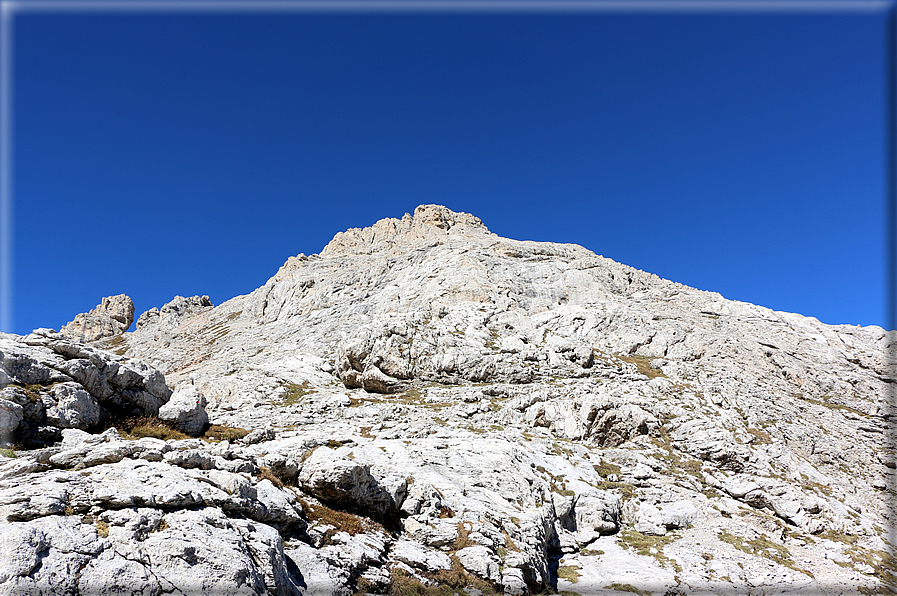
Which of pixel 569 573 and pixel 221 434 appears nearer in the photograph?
pixel 569 573

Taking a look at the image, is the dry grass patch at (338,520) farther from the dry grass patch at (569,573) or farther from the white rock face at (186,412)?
the white rock face at (186,412)

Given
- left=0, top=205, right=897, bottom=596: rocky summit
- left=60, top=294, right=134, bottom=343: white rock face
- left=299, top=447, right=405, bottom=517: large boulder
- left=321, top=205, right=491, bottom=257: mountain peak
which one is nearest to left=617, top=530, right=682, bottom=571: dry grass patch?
left=0, top=205, right=897, bottom=596: rocky summit

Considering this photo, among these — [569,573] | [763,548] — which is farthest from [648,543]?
[569,573]

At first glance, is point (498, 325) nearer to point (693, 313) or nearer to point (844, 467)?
point (693, 313)

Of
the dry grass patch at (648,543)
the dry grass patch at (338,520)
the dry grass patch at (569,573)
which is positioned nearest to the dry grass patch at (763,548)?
the dry grass patch at (648,543)

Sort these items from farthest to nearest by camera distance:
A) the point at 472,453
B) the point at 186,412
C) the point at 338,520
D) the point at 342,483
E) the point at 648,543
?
the point at 472,453
the point at 648,543
the point at 186,412
the point at 342,483
the point at 338,520

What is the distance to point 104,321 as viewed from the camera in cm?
12800

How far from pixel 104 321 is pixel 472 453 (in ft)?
477

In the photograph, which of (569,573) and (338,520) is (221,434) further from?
(569,573)

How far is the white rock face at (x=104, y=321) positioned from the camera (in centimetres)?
12338

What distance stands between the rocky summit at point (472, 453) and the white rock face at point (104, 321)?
265 ft

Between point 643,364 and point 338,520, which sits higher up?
point 643,364

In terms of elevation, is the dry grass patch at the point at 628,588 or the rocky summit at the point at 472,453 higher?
the rocky summit at the point at 472,453

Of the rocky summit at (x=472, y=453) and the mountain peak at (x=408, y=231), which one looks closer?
the rocky summit at (x=472, y=453)
